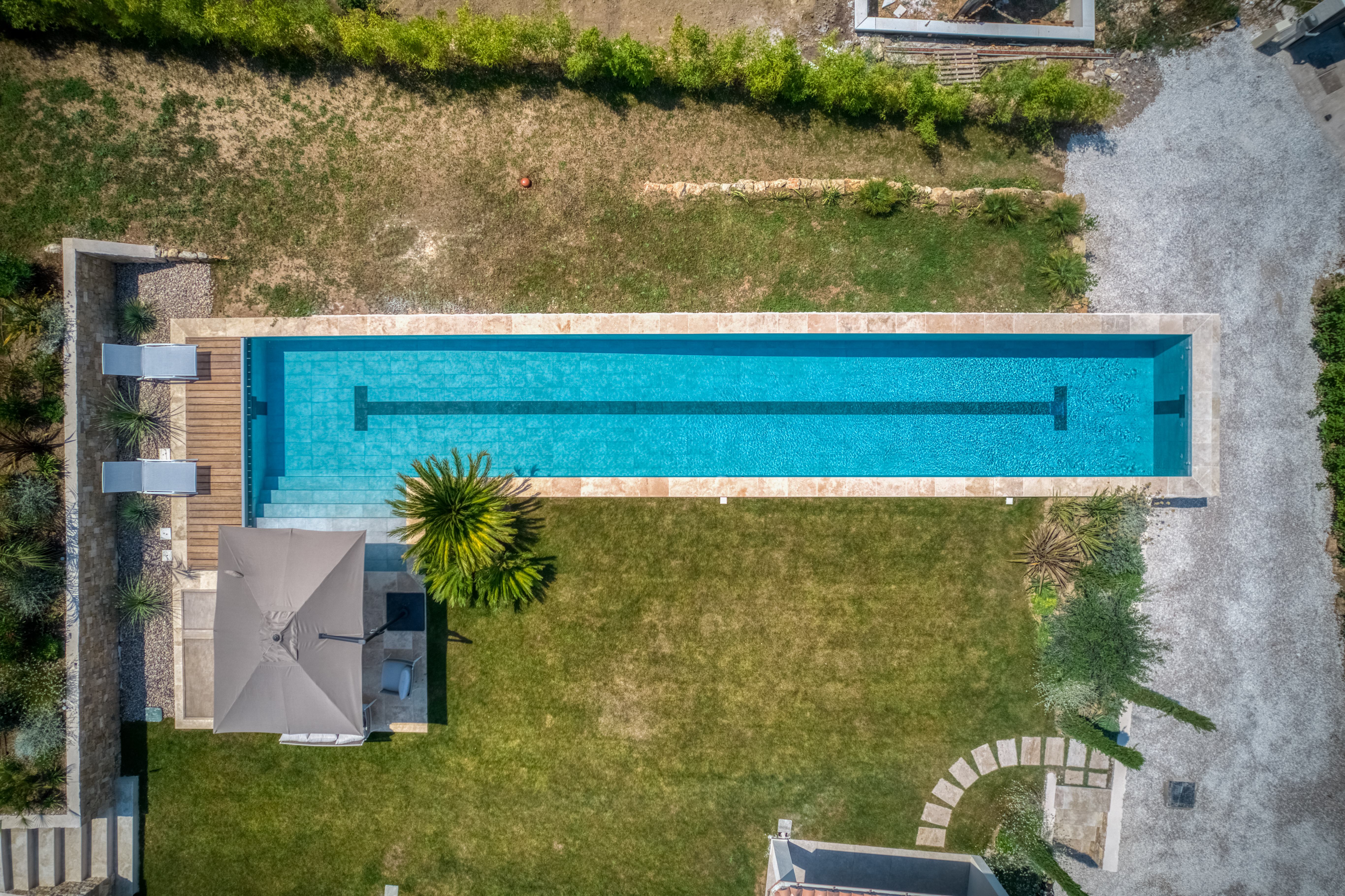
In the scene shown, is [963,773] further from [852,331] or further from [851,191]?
[851,191]

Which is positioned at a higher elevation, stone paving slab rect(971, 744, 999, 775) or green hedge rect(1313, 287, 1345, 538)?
green hedge rect(1313, 287, 1345, 538)

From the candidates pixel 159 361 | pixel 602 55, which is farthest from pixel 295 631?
pixel 602 55

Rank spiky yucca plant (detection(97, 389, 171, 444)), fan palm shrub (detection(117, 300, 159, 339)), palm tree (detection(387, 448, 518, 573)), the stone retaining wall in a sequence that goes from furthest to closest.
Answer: the stone retaining wall < fan palm shrub (detection(117, 300, 159, 339)) < spiky yucca plant (detection(97, 389, 171, 444)) < palm tree (detection(387, 448, 518, 573))

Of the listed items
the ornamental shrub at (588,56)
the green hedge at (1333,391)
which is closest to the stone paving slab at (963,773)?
the green hedge at (1333,391)

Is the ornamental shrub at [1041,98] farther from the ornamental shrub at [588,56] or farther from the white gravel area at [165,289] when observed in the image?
the white gravel area at [165,289]

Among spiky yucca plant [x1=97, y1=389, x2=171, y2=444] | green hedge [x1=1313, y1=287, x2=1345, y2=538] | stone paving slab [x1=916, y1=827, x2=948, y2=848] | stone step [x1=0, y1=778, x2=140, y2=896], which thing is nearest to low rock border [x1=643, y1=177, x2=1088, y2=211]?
green hedge [x1=1313, y1=287, x2=1345, y2=538]

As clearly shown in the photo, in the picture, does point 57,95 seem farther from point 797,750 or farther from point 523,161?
point 797,750

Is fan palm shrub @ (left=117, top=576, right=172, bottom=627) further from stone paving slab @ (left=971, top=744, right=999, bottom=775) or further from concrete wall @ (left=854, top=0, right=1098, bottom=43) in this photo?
concrete wall @ (left=854, top=0, right=1098, bottom=43)

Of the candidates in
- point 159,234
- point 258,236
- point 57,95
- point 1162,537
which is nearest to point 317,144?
point 258,236
